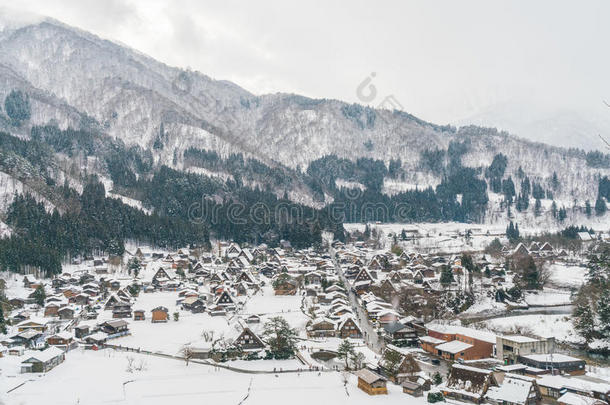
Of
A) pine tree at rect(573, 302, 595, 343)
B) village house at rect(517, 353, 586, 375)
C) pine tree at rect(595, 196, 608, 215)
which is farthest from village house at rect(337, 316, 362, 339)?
pine tree at rect(595, 196, 608, 215)

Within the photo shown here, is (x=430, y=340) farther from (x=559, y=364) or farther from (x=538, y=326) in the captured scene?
(x=538, y=326)

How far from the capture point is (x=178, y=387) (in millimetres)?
28500

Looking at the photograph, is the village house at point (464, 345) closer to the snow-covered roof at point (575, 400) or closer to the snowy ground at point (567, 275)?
the snow-covered roof at point (575, 400)

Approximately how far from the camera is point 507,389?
87.8ft

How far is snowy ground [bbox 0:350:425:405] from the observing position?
26.6m

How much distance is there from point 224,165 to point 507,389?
135192 millimetres

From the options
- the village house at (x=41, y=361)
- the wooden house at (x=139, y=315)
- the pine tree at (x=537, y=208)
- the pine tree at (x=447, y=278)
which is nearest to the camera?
the village house at (x=41, y=361)

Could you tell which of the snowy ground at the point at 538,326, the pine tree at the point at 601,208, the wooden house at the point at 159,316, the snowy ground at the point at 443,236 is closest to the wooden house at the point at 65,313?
the wooden house at the point at 159,316

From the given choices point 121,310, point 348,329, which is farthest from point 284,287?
point 121,310

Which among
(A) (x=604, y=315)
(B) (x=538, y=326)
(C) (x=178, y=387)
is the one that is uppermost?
(A) (x=604, y=315)

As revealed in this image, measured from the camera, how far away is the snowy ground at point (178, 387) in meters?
26.6

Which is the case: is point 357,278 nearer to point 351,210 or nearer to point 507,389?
point 507,389

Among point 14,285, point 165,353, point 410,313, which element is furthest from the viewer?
point 14,285

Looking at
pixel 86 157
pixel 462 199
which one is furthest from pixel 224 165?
pixel 462 199
